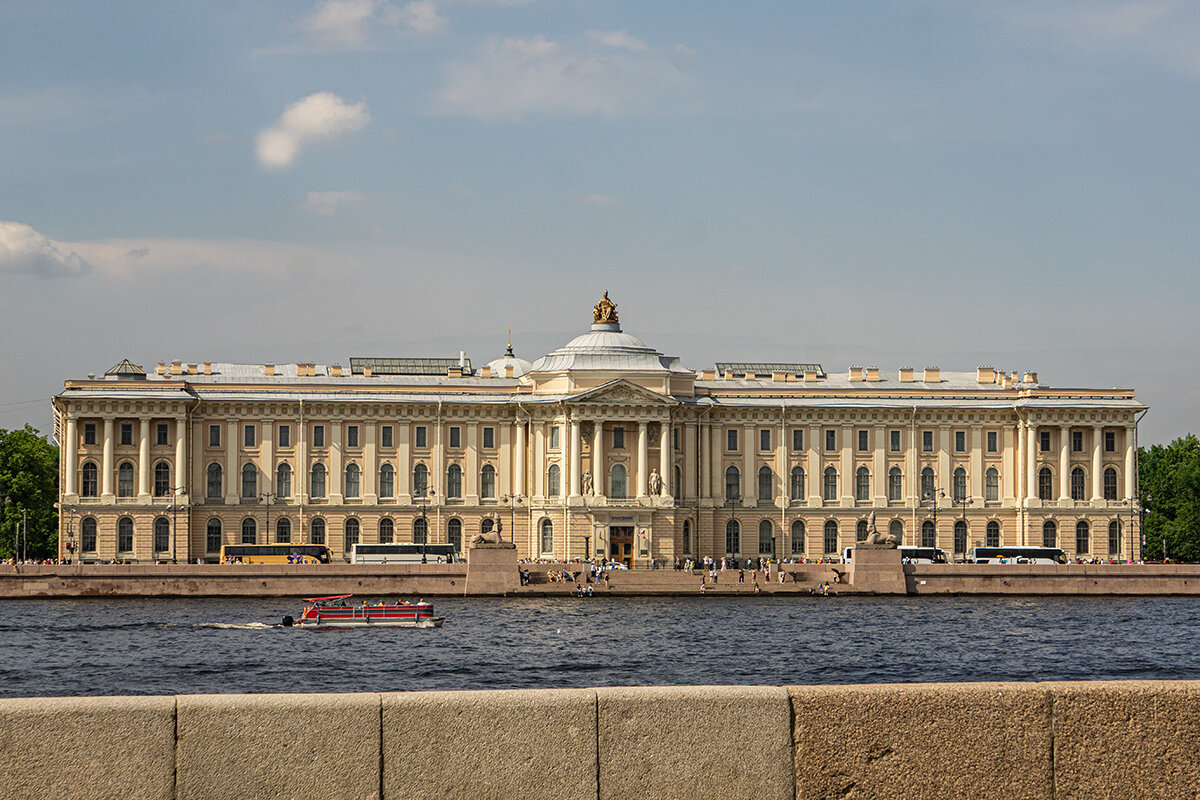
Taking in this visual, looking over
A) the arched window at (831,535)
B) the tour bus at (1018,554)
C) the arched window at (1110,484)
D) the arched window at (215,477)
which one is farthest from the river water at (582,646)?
the arched window at (1110,484)

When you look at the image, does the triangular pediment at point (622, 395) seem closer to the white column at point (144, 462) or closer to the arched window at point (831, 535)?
the arched window at point (831, 535)

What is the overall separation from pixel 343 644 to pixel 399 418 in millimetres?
38089

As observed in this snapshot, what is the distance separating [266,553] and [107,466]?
31.0 ft

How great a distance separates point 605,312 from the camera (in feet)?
295

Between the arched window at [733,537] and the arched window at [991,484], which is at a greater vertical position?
the arched window at [991,484]

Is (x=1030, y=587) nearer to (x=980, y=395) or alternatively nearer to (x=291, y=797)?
(x=980, y=395)

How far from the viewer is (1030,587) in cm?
7150

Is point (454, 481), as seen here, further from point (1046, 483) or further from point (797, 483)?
point (1046, 483)

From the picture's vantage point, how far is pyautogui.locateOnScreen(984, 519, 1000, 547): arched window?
8700cm

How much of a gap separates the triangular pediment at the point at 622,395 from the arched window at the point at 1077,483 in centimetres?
2177

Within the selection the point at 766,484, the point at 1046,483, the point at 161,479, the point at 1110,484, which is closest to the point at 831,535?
the point at 766,484

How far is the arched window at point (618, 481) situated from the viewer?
274ft

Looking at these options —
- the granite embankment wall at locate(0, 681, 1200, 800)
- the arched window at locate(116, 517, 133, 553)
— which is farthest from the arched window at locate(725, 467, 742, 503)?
the granite embankment wall at locate(0, 681, 1200, 800)

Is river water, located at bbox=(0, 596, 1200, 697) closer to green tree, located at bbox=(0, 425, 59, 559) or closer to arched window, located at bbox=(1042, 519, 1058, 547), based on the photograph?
arched window, located at bbox=(1042, 519, 1058, 547)
